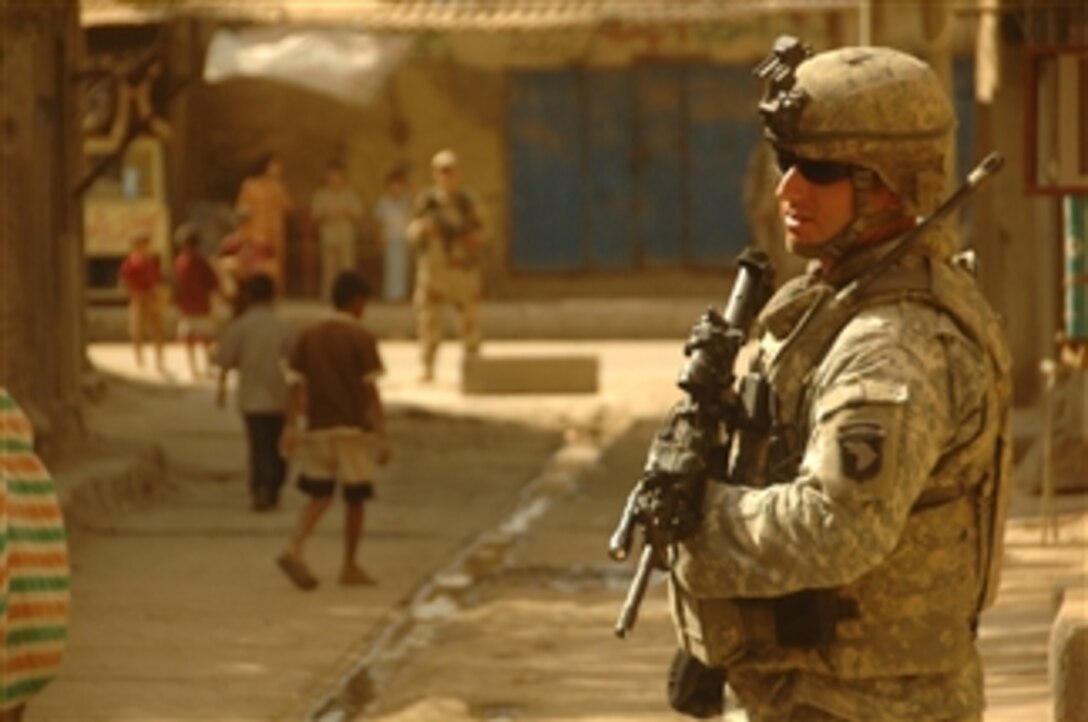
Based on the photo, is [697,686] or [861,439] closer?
[861,439]

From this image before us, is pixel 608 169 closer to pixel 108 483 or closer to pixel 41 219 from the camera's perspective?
pixel 41 219

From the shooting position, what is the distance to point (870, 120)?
4742mm

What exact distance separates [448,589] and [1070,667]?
5.07 m

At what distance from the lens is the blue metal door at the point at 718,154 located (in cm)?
3072

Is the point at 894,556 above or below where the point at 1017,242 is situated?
above

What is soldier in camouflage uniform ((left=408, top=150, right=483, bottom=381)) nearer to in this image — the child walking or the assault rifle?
the child walking

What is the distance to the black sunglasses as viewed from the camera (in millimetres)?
4785

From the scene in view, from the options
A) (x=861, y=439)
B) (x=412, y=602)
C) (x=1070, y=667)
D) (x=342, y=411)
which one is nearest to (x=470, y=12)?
(x=342, y=411)

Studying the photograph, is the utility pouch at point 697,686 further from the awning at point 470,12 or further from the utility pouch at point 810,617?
the awning at point 470,12

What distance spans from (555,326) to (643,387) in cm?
656

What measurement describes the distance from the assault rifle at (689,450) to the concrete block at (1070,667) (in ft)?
12.0

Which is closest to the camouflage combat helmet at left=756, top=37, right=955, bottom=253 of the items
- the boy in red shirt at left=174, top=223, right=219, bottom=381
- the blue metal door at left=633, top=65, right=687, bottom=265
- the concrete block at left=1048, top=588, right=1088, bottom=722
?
the concrete block at left=1048, top=588, right=1088, bottom=722

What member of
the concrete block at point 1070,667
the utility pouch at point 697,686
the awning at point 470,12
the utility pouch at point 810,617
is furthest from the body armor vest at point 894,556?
the awning at point 470,12

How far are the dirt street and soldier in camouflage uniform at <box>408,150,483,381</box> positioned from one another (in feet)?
11.5
